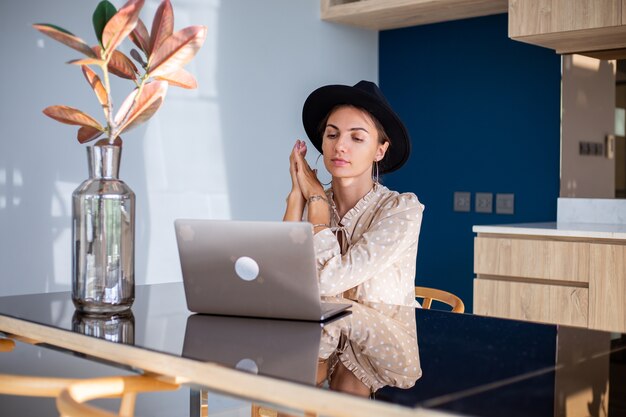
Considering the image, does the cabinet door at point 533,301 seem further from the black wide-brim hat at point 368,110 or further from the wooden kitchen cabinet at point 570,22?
the black wide-brim hat at point 368,110

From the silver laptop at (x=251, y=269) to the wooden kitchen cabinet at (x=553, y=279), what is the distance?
2.24 metres

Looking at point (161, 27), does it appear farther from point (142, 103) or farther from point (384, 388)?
point (384, 388)

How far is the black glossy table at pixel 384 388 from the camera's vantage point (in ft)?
3.24

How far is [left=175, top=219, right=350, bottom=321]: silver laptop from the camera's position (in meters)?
1.49

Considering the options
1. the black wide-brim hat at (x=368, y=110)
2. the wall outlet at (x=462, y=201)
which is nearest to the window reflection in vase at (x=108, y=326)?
the black wide-brim hat at (x=368, y=110)

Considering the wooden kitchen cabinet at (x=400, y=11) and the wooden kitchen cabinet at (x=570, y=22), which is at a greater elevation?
the wooden kitchen cabinet at (x=400, y=11)

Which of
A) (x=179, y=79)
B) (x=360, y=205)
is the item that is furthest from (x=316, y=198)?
(x=179, y=79)

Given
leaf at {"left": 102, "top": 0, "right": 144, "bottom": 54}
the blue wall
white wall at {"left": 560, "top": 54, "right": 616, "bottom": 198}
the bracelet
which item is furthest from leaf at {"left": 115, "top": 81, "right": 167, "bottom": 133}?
the blue wall

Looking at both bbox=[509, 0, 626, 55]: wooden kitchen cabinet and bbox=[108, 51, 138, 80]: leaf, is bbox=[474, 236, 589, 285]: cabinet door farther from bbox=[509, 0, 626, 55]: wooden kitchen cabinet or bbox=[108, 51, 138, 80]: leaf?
bbox=[108, 51, 138, 80]: leaf

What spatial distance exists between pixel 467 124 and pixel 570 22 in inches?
48.9

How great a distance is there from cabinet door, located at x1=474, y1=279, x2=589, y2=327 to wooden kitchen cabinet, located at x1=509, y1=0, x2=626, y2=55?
3.99ft

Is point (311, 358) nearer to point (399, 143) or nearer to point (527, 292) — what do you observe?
point (399, 143)

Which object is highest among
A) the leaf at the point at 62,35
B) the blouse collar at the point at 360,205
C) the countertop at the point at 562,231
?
the leaf at the point at 62,35

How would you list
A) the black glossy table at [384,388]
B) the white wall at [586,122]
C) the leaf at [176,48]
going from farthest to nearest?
the white wall at [586,122] → the leaf at [176,48] → the black glossy table at [384,388]
